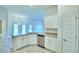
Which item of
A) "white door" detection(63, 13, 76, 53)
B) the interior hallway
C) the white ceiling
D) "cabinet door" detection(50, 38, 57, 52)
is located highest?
the white ceiling

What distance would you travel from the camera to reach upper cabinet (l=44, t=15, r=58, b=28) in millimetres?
1679

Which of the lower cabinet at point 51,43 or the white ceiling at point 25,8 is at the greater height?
the white ceiling at point 25,8

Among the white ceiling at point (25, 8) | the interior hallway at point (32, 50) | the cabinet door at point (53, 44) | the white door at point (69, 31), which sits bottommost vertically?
the interior hallway at point (32, 50)

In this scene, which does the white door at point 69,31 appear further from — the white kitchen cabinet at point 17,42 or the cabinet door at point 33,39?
the white kitchen cabinet at point 17,42

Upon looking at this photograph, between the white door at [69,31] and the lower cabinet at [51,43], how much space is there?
0.52 feet

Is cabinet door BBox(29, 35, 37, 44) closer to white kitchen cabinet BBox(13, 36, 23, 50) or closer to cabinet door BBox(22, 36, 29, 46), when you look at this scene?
cabinet door BBox(22, 36, 29, 46)

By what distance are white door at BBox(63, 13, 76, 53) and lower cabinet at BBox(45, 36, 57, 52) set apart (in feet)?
0.52

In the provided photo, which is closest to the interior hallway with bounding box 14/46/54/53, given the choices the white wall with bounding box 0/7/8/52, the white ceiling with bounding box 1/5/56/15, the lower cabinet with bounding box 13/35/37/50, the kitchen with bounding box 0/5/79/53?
the kitchen with bounding box 0/5/79/53

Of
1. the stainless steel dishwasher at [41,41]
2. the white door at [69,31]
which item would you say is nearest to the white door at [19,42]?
the stainless steel dishwasher at [41,41]

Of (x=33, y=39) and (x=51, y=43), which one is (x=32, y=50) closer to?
(x=33, y=39)

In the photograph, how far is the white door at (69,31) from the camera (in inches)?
63.4

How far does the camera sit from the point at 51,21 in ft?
5.76
